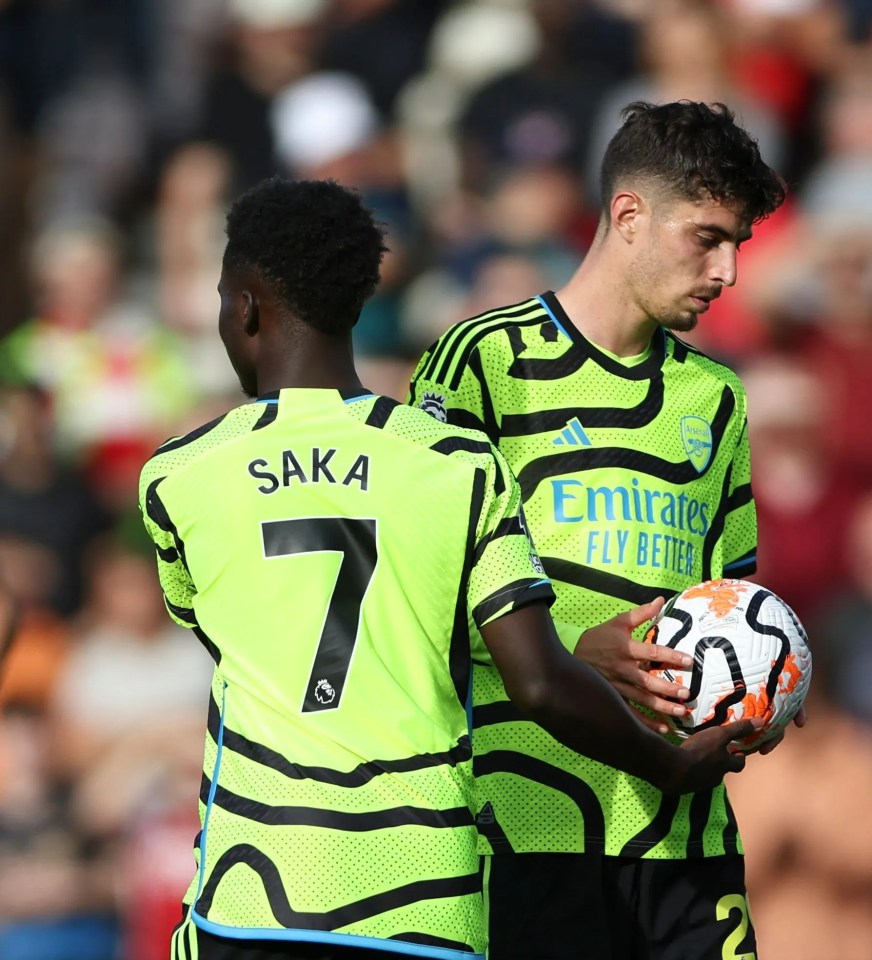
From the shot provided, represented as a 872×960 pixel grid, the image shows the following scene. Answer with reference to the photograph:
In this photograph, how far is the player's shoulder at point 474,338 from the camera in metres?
4.25

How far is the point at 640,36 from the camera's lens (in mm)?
10078

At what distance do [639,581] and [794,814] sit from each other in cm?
336

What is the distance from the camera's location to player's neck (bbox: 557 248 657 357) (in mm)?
4367

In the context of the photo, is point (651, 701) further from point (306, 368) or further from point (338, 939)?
point (306, 368)

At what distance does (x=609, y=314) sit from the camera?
4.38 m

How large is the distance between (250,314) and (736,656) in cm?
137

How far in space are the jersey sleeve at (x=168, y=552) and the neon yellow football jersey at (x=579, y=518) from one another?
0.93 metres

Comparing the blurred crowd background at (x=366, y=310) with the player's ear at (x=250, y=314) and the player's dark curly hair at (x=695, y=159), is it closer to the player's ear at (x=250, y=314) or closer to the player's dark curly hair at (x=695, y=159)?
the player's dark curly hair at (x=695, y=159)

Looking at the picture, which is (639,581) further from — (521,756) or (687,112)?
(687,112)

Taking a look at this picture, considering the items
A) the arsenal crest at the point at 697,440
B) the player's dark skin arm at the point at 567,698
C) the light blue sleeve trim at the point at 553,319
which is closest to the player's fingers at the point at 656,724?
the player's dark skin arm at the point at 567,698

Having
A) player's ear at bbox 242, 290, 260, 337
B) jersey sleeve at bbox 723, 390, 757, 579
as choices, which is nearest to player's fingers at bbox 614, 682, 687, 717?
jersey sleeve at bbox 723, 390, 757, 579

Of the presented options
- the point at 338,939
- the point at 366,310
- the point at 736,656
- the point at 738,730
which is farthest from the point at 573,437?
the point at 366,310

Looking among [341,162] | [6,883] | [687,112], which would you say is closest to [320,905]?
[687,112]

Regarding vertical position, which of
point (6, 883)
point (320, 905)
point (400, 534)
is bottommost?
point (6, 883)
